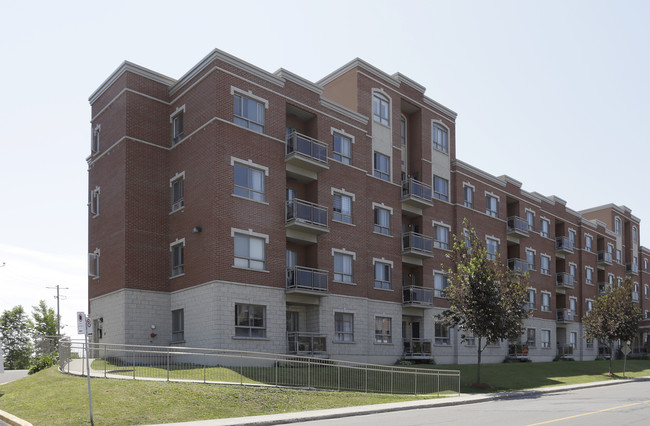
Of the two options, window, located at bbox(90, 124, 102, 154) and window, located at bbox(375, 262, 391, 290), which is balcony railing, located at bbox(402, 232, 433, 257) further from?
window, located at bbox(90, 124, 102, 154)

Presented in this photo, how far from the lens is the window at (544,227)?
187 ft

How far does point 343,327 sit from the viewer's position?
34.1m

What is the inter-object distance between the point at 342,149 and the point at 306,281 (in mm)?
8737

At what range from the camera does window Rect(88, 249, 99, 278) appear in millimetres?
33741

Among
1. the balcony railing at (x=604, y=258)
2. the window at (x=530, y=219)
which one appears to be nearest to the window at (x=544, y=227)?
the window at (x=530, y=219)

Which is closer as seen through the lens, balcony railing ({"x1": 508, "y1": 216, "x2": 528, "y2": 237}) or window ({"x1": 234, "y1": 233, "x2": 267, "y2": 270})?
window ({"x1": 234, "y1": 233, "x2": 267, "y2": 270})

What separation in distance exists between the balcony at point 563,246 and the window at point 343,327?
32.1m

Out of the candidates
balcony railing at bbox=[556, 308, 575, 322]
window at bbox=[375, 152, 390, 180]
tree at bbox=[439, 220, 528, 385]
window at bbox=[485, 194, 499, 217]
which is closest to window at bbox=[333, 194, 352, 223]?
window at bbox=[375, 152, 390, 180]

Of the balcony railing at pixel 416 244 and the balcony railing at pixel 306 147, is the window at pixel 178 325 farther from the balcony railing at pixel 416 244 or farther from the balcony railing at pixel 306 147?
the balcony railing at pixel 416 244

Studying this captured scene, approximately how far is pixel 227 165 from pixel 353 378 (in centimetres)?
1163

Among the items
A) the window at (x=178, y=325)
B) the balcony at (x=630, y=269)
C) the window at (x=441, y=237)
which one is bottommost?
the window at (x=178, y=325)

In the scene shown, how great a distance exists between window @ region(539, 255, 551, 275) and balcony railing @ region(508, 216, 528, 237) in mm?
5697

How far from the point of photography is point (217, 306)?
28.0 metres

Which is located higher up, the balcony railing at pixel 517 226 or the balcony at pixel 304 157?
the balcony at pixel 304 157
